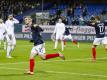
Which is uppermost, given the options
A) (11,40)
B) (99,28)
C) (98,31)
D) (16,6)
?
(16,6)

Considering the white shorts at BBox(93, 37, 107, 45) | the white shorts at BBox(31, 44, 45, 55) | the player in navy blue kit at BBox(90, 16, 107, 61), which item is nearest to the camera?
the white shorts at BBox(31, 44, 45, 55)

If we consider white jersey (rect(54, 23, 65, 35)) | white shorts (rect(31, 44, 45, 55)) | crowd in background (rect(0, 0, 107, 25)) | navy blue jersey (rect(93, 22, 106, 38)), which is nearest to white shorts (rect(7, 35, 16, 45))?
navy blue jersey (rect(93, 22, 106, 38))

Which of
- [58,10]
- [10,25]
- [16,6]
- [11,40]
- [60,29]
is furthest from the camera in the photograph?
[16,6]

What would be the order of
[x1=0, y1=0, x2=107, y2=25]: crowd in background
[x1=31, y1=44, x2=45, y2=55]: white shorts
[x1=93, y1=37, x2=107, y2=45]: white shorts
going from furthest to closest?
[x1=0, y1=0, x2=107, y2=25]: crowd in background, [x1=93, y1=37, x2=107, y2=45]: white shorts, [x1=31, y1=44, x2=45, y2=55]: white shorts

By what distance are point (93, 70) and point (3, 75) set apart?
404 cm

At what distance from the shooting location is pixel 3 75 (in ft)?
53.7

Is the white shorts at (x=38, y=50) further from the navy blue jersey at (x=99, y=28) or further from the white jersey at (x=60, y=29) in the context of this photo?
the white jersey at (x=60, y=29)

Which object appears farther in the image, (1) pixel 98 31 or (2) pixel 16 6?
(2) pixel 16 6

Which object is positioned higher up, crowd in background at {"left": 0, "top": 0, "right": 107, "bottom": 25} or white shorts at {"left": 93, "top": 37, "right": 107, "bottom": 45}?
crowd in background at {"left": 0, "top": 0, "right": 107, "bottom": 25}

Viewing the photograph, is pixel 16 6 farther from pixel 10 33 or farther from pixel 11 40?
pixel 11 40

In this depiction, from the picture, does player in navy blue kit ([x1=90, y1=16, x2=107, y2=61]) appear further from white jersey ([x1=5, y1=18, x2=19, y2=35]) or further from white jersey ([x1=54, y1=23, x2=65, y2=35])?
white jersey ([x1=54, y1=23, x2=65, y2=35])

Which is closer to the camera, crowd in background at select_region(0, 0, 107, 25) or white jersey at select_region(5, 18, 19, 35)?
white jersey at select_region(5, 18, 19, 35)

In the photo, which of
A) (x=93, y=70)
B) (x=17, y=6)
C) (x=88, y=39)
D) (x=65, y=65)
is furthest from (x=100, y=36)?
(x=17, y=6)

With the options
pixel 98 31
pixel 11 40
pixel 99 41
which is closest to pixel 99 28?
pixel 98 31
